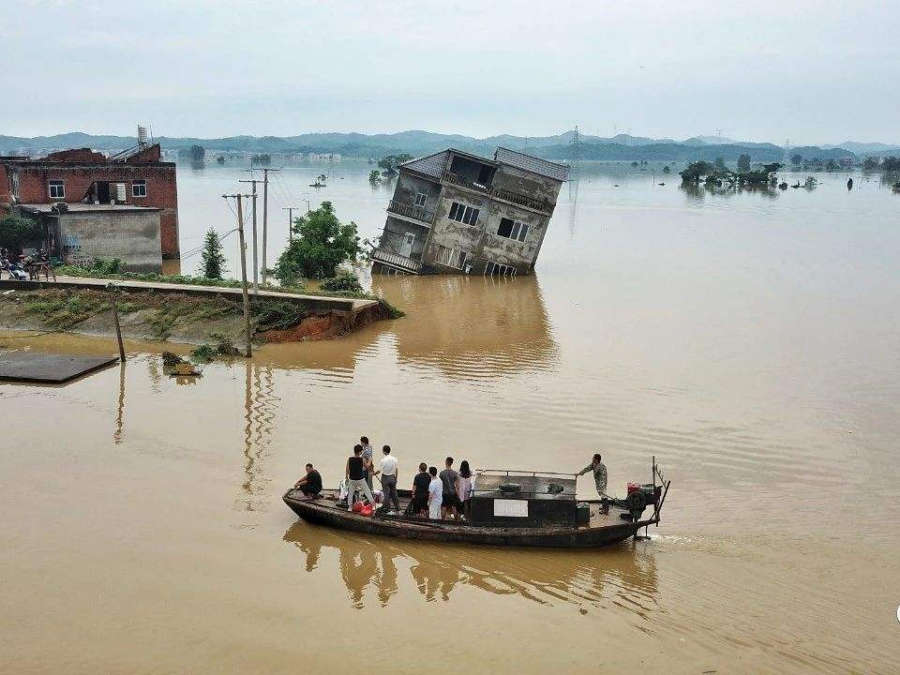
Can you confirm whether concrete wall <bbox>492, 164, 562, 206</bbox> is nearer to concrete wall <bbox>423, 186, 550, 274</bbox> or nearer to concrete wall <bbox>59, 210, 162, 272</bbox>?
concrete wall <bbox>423, 186, 550, 274</bbox>

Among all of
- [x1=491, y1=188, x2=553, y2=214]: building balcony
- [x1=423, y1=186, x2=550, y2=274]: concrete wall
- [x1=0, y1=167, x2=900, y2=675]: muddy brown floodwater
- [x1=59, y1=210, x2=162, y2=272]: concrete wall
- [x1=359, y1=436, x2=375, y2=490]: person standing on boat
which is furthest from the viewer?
[x1=423, y1=186, x2=550, y2=274]: concrete wall

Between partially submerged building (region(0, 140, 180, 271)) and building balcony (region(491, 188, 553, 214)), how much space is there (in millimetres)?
18491

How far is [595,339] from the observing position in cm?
3475

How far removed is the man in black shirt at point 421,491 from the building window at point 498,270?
35.9 m

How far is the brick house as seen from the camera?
164ft

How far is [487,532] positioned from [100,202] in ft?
140

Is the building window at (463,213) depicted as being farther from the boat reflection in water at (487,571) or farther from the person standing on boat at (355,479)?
the boat reflection in water at (487,571)

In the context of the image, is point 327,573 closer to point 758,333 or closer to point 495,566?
point 495,566

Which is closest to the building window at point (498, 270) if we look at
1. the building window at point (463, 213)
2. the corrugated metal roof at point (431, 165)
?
the building window at point (463, 213)

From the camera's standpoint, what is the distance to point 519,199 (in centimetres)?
5044

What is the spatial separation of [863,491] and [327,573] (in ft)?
38.1

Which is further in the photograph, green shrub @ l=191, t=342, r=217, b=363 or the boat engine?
green shrub @ l=191, t=342, r=217, b=363

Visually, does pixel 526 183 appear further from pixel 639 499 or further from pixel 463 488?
pixel 639 499

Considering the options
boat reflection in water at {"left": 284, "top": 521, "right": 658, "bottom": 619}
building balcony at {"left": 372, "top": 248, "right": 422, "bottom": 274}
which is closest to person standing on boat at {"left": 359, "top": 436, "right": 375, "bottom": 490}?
boat reflection in water at {"left": 284, "top": 521, "right": 658, "bottom": 619}
